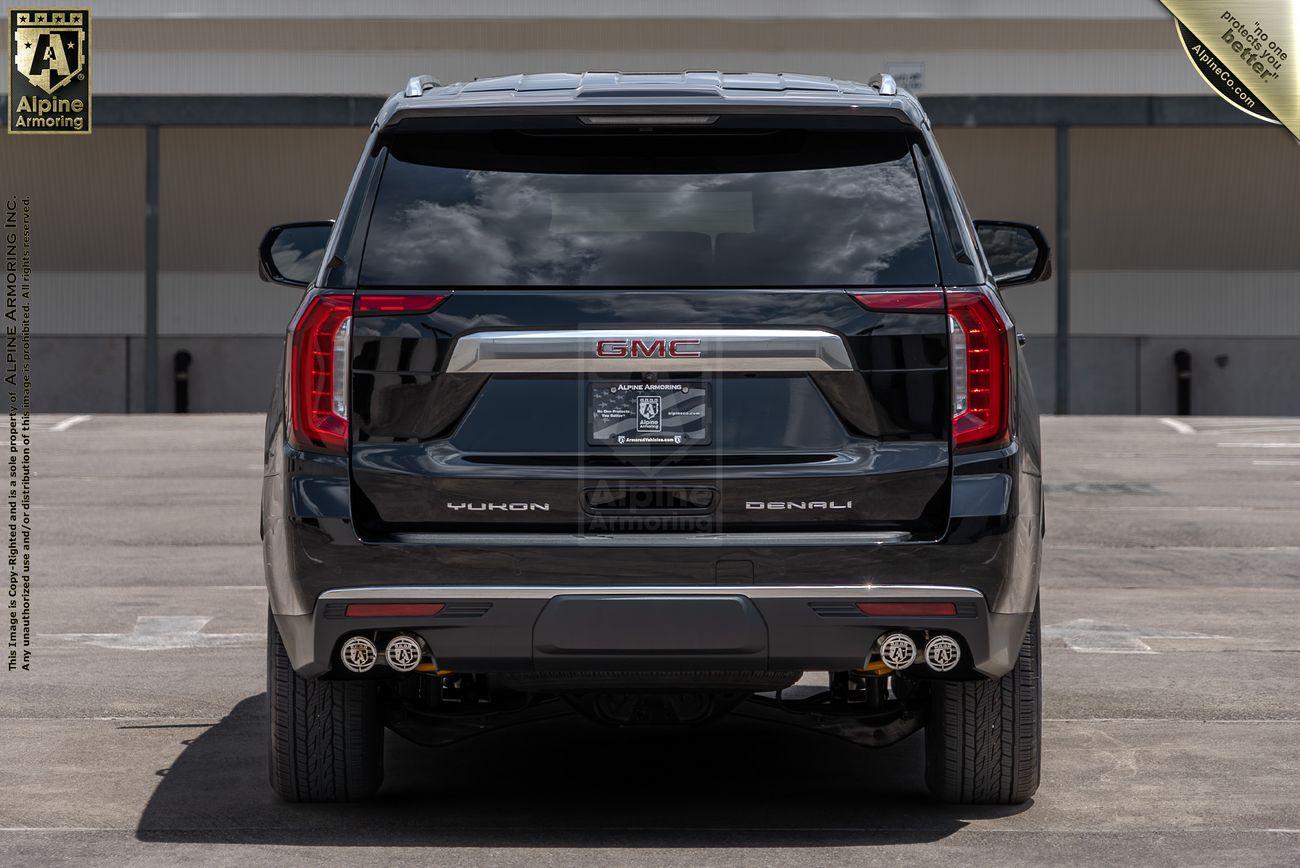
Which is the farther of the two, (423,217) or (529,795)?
(529,795)

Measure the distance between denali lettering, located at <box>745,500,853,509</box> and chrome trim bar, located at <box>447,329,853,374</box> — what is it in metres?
0.34

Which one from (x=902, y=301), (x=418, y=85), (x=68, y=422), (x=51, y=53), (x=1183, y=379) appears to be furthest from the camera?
(x=51, y=53)

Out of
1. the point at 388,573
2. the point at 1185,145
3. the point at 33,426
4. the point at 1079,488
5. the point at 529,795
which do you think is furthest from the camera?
the point at 1185,145

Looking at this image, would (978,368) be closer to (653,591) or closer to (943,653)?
(943,653)

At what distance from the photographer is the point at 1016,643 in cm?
532

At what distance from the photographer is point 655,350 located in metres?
5.17

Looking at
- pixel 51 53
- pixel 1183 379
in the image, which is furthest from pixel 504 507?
pixel 51 53

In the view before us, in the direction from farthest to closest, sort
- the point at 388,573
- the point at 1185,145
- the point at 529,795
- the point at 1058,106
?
the point at 1185,145 < the point at 1058,106 < the point at 529,795 < the point at 388,573

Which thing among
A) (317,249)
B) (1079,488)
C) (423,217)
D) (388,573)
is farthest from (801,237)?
(1079,488)

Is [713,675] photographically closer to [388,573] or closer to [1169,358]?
[388,573]

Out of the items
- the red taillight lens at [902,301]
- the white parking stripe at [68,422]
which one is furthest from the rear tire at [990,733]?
the white parking stripe at [68,422]

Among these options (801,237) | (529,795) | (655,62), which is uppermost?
(655,62)

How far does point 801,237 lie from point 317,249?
1890 mm

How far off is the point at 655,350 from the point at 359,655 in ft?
3.66
